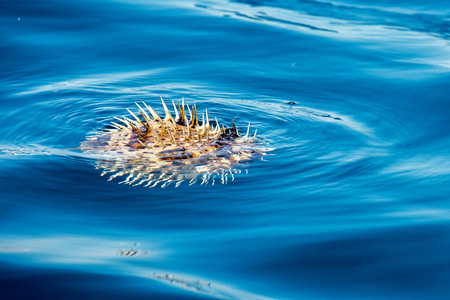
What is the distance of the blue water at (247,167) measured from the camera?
2.93 meters

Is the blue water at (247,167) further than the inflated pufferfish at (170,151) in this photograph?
No

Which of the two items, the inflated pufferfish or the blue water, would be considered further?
the inflated pufferfish

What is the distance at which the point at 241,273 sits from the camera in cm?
295

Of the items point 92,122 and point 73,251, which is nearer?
point 73,251

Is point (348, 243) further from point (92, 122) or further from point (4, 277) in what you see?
point (92, 122)

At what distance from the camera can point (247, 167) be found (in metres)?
4.46

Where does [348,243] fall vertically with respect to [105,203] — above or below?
below

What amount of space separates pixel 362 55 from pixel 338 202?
4.16 metres

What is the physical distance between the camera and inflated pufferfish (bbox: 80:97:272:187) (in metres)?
4.22

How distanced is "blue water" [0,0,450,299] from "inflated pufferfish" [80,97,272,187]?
0.14 meters

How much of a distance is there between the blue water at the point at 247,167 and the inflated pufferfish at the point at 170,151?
0.14 m

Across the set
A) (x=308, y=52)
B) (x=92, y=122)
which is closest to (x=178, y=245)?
(x=92, y=122)

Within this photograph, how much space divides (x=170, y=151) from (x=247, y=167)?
59cm

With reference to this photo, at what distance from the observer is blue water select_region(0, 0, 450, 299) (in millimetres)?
2928
